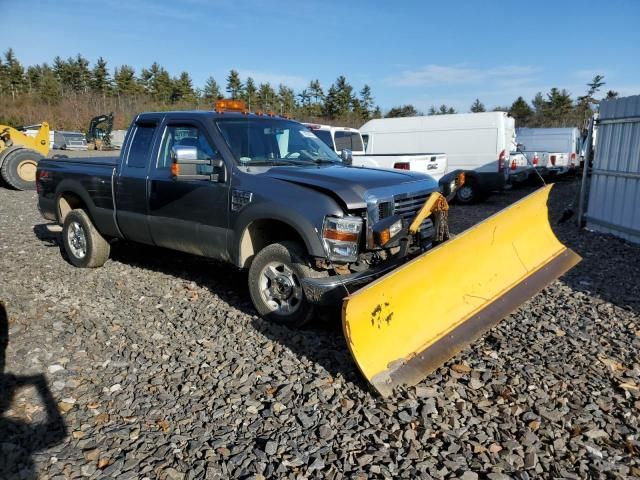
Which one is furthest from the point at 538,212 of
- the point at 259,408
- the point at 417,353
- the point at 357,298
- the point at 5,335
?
the point at 5,335

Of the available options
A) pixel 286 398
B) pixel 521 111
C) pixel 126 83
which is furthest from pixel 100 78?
pixel 286 398

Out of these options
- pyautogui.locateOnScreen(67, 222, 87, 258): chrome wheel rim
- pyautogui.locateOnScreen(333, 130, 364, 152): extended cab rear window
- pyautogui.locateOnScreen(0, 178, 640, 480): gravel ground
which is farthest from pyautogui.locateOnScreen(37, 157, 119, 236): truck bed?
pyautogui.locateOnScreen(333, 130, 364, 152): extended cab rear window

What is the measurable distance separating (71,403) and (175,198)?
97.4 inches

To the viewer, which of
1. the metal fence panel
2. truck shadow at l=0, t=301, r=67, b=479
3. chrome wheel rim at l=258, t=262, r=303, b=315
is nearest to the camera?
truck shadow at l=0, t=301, r=67, b=479

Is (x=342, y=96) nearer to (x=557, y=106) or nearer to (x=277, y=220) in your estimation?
(x=557, y=106)

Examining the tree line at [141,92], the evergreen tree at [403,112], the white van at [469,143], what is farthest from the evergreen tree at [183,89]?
the white van at [469,143]

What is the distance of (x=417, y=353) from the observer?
12.4 ft

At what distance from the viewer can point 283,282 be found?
4.66m

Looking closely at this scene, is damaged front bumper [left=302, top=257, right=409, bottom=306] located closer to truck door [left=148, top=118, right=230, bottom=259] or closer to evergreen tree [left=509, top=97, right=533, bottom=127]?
truck door [left=148, top=118, right=230, bottom=259]

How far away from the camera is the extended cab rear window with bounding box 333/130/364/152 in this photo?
12.3 m

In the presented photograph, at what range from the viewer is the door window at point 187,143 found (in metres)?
5.14

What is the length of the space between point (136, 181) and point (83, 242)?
1.67m

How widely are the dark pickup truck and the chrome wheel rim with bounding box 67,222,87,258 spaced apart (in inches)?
17.2

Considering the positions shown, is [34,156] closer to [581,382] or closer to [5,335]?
[5,335]
